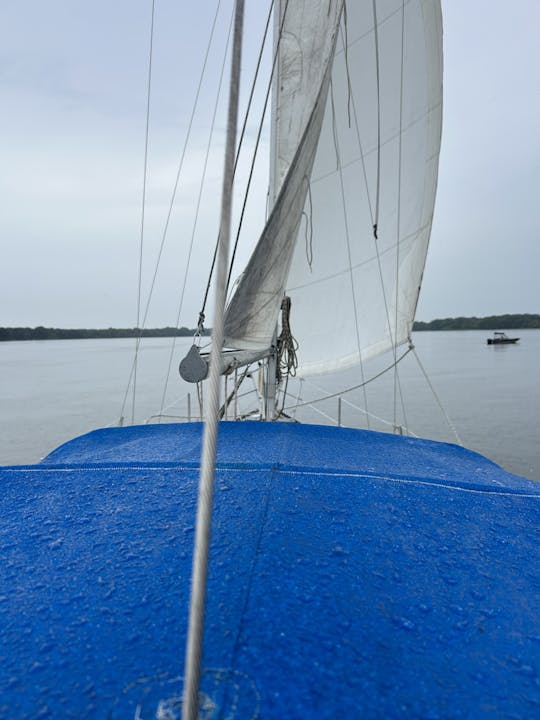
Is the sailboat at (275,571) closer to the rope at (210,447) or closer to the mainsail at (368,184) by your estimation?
the rope at (210,447)

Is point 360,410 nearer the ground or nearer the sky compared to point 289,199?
nearer the ground

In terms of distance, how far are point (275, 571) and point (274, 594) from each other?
11cm

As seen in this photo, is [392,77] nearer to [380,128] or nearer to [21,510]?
[380,128]

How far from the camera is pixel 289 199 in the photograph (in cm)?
300

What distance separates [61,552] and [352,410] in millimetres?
16090

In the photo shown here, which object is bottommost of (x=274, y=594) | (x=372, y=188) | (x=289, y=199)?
(x=274, y=594)

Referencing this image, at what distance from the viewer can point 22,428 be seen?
50.5 ft

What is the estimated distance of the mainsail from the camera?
5613mm

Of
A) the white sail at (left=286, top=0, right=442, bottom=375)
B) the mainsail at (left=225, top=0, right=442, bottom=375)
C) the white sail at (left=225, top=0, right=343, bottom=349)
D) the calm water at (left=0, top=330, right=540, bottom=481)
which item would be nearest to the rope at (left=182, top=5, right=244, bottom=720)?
the white sail at (left=225, top=0, right=343, bottom=349)

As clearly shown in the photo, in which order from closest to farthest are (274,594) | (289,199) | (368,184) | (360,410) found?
(274,594) → (289,199) → (368,184) → (360,410)

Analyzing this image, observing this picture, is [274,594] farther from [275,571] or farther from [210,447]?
[210,447]

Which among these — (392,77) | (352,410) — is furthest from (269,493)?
(352,410)

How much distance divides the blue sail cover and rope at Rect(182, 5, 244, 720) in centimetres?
35

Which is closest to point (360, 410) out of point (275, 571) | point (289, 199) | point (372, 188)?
point (372, 188)
